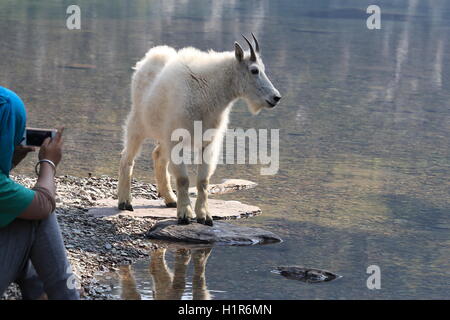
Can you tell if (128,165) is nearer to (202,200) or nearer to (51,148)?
(202,200)

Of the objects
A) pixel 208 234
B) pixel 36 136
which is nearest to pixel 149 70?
pixel 208 234

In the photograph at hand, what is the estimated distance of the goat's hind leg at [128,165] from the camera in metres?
9.13

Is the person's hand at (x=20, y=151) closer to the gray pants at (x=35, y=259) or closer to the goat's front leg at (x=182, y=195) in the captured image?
the gray pants at (x=35, y=259)

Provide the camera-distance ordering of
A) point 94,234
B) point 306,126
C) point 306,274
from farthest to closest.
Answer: point 306,126 → point 94,234 → point 306,274

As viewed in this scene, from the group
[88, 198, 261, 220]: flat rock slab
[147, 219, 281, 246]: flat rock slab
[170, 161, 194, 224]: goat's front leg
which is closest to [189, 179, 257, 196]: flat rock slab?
[88, 198, 261, 220]: flat rock slab

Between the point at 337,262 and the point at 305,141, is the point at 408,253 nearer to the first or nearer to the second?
the point at 337,262

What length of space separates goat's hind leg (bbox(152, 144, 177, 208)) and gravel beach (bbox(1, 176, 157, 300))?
0.45m

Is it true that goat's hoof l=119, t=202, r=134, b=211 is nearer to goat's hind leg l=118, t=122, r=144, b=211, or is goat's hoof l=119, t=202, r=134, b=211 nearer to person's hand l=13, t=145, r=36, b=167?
goat's hind leg l=118, t=122, r=144, b=211

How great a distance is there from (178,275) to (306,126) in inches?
265

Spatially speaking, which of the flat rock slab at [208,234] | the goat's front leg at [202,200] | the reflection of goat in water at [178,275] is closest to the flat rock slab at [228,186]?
the goat's front leg at [202,200]

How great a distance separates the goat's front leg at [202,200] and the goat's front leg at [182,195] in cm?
9

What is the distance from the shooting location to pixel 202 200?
8773 mm
